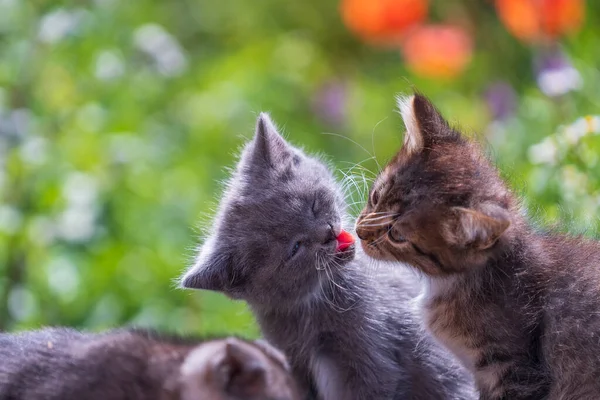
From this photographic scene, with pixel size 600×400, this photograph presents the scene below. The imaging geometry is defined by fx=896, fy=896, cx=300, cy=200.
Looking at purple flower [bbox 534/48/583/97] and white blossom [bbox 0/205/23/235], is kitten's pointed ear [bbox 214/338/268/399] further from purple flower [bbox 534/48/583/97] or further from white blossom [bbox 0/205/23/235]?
purple flower [bbox 534/48/583/97]

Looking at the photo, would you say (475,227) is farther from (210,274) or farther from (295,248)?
(210,274)

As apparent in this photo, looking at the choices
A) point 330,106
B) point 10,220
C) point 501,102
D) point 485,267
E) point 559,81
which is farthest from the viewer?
point 330,106

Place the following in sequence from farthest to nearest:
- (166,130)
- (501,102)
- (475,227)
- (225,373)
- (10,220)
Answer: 1. (166,130)
2. (501,102)
3. (10,220)
4. (475,227)
5. (225,373)

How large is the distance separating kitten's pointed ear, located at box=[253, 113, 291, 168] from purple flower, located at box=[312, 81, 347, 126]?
10.1 ft

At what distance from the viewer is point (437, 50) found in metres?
5.66

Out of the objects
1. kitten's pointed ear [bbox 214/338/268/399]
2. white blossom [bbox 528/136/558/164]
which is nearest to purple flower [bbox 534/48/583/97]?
white blossom [bbox 528/136/558/164]

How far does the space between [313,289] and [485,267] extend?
0.51 meters

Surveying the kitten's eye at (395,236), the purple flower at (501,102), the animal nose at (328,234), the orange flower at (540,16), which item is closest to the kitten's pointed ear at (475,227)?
the kitten's eye at (395,236)

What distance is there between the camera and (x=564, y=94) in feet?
12.8

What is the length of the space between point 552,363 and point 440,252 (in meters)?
0.41

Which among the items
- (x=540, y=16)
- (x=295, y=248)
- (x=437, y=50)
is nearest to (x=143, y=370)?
(x=295, y=248)

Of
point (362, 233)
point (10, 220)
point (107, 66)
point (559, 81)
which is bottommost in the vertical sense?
point (10, 220)

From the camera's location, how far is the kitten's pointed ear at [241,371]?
1919mm

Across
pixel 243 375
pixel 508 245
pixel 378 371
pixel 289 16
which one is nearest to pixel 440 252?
pixel 508 245
